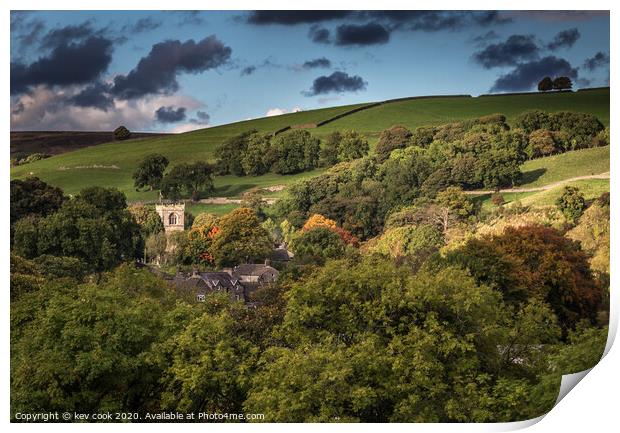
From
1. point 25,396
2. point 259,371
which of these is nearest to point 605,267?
point 259,371

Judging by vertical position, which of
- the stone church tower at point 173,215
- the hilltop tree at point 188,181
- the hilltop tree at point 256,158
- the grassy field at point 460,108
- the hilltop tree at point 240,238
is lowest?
the hilltop tree at point 240,238

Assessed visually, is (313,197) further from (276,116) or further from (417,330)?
(417,330)

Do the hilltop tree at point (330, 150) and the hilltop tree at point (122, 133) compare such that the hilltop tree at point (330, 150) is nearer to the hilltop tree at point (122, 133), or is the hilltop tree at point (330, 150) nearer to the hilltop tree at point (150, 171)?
the hilltop tree at point (150, 171)

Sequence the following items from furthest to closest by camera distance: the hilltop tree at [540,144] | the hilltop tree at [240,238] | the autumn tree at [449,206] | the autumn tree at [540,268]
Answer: the autumn tree at [540,268] < the hilltop tree at [540,144] < the autumn tree at [449,206] < the hilltop tree at [240,238]

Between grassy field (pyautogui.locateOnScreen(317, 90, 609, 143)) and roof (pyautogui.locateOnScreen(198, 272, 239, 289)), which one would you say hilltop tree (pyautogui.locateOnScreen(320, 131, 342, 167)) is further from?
roof (pyautogui.locateOnScreen(198, 272, 239, 289))

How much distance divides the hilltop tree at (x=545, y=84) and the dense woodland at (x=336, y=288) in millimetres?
1092

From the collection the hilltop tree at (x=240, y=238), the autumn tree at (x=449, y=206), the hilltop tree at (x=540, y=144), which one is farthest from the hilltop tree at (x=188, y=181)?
the hilltop tree at (x=540, y=144)

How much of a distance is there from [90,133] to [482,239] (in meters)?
12.6

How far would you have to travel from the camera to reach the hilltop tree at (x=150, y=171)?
2986 centimetres

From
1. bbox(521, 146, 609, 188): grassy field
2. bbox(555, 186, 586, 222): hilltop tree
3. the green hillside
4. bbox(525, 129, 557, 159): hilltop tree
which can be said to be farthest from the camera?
bbox(525, 129, 557, 159): hilltop tree

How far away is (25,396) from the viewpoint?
21469 mm

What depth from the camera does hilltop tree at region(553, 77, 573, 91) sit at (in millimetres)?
29344

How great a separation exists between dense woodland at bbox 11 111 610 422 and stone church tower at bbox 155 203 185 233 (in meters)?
0.26

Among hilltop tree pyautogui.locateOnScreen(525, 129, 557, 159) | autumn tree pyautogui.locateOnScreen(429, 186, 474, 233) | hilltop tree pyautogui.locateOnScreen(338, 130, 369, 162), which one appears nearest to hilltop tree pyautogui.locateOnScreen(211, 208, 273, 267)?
hilltop tree pyautogui.locateOnScreen(338, 130, 369, 162)
